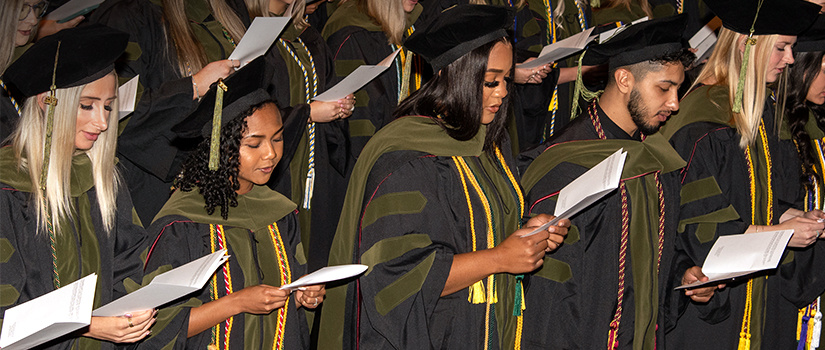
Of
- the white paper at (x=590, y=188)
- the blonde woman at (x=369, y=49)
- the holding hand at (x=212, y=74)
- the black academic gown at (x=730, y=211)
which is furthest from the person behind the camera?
the blonde woman at (x=369, y=49)

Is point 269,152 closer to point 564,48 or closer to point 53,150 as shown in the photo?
point 53,150

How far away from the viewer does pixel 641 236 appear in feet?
11.5

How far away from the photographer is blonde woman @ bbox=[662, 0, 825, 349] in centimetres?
383

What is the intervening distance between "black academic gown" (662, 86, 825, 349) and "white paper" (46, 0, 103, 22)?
8.89ft

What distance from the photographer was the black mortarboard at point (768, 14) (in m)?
3.96

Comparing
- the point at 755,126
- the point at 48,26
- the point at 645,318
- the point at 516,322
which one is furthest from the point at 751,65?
the point at 48,26

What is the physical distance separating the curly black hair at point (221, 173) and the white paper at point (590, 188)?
1073mm

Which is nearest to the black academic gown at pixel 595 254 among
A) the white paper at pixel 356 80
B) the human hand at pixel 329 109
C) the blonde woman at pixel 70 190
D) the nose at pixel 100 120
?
the white paper at pixel 356 80

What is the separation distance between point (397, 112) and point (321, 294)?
0.77 meters

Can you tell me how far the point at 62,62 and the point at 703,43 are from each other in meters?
3.24

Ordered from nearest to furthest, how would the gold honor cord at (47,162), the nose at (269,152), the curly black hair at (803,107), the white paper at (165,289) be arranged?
1. the white paper at (165,289)
2. the gold honor cord at (47,162)
3. the nose at (269,152)
4. the curly black hair at (803,107)

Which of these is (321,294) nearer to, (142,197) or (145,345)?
(145,345)

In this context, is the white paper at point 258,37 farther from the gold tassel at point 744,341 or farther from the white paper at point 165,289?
the gold tassel at point 744,341

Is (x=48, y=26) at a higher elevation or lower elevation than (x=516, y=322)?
higher
